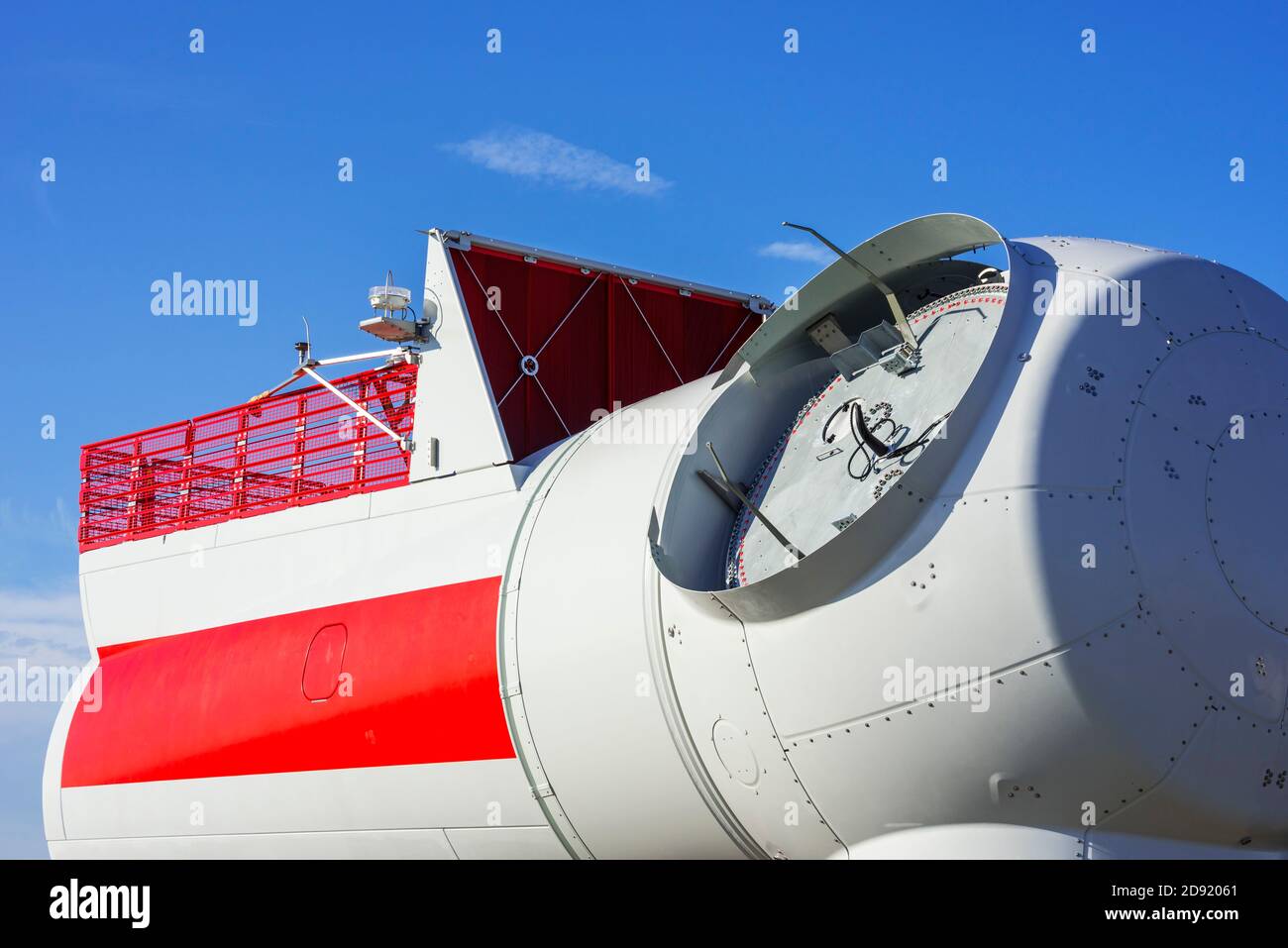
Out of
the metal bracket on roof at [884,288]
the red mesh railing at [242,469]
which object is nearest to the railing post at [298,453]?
the red mesh railing at [242,469]

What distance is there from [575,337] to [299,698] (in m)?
3.89

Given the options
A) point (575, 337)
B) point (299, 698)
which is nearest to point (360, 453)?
point (575, 337)

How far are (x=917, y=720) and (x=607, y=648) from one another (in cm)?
A: 231

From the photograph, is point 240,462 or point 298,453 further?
point 240,462

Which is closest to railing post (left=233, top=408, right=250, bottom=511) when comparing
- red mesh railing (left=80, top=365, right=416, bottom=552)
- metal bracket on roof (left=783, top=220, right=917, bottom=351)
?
red mesh railing (left=80, top=365, right=416, bottom=552)

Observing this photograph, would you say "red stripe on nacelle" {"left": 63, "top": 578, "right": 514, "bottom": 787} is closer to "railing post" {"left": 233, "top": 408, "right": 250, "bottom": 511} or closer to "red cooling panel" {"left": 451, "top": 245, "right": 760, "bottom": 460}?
"railing post" {"left": 233, "top": 408, "right": 250, "bottom": 511}

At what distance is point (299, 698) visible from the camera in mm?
11039

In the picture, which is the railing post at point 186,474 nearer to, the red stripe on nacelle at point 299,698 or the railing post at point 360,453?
the red stripe on nacelle at point 299,698

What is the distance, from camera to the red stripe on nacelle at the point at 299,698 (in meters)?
9.71

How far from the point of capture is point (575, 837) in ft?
30.3

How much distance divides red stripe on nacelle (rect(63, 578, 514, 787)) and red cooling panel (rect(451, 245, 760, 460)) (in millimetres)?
1732

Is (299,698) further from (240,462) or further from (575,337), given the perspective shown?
(575,337)

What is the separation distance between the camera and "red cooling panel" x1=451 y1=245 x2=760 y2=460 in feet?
37.7
